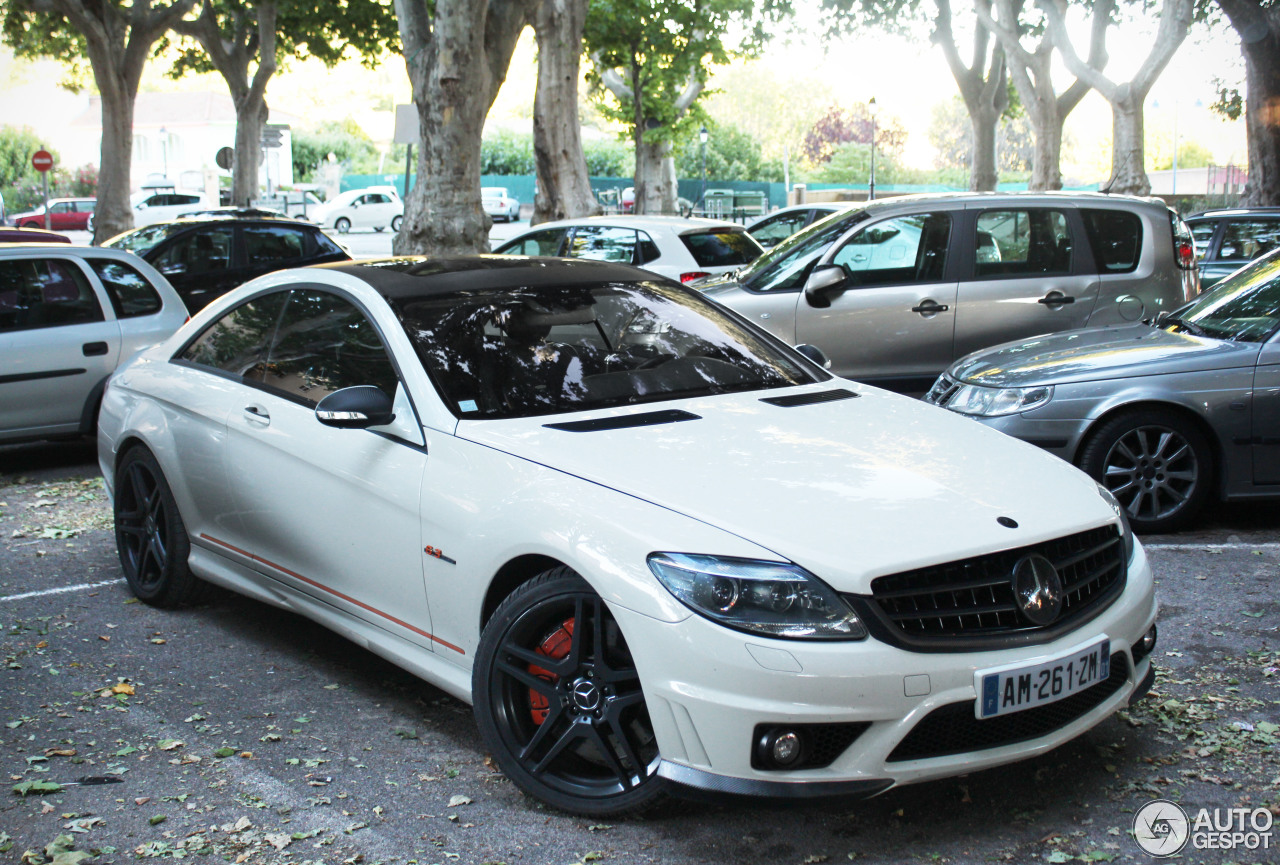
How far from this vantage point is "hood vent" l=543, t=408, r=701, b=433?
3.89 metres

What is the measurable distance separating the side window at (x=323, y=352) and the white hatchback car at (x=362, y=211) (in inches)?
1696

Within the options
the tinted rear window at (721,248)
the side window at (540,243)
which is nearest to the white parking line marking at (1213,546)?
the tinted rear window at (721,248)

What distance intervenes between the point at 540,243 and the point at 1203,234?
7.24 m

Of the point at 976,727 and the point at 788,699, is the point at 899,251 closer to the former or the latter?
the point at 976,727

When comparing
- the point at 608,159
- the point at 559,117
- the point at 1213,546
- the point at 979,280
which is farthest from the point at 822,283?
the point at 608,159

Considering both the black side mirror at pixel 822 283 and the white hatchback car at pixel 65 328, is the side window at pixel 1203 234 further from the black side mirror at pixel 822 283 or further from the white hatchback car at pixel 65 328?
the white hatchback car at pixel 65 328

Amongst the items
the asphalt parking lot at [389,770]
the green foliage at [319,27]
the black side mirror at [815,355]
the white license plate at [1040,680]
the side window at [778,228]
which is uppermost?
the green foliage at [319,27]

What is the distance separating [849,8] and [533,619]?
3181 centimetres

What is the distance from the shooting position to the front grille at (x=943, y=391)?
22.9 feet

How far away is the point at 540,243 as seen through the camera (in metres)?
13.0

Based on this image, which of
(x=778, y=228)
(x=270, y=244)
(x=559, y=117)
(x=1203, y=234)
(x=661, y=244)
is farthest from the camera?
(x=559, y=117)

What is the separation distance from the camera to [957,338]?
9.34 meters

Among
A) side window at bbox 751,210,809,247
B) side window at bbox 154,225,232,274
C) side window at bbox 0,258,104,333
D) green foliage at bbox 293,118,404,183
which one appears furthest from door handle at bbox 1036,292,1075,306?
green foliage at bbox 293,118,404,183

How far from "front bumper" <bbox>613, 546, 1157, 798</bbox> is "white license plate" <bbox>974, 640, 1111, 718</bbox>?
3 centimetres
